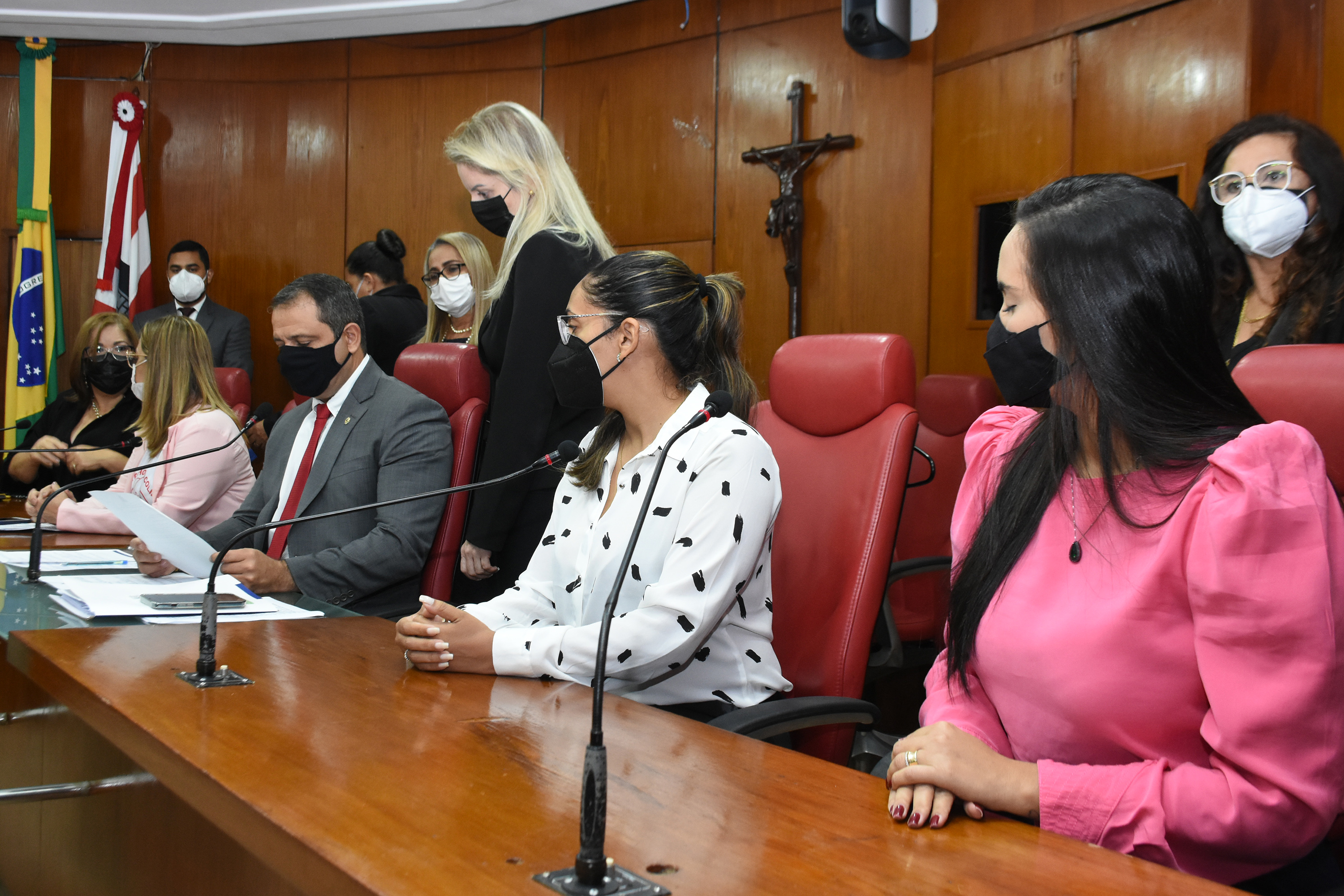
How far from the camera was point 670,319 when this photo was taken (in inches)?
67.1

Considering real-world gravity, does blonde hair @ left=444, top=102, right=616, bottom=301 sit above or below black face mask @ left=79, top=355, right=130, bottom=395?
above

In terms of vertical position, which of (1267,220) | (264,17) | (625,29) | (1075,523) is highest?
(264,17)

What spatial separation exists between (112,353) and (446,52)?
2877mm

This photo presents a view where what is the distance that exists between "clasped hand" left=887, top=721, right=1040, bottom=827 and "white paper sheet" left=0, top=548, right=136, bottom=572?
174cm

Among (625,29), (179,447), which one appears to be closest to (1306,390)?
(179,447)

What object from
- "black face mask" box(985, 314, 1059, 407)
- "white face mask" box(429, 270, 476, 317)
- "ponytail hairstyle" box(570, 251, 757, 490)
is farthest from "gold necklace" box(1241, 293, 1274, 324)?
→ "white face mask" box(429, 270, 476, 317)

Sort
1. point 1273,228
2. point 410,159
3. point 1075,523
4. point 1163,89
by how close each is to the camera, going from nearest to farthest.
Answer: point 1075,523
point 1273,228
point 1163,89
point 410,159

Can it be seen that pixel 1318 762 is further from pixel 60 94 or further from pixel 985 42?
pixel 60 94

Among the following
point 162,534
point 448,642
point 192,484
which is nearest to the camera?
point 448,642

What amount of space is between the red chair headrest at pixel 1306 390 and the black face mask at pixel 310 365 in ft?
6.02

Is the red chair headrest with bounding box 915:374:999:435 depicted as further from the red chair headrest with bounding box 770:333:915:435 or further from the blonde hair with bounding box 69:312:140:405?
the blonde hair with bounding box 69:312:140:405

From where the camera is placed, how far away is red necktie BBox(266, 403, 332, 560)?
91.8 inches

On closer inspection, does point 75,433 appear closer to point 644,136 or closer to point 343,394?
point 343,394

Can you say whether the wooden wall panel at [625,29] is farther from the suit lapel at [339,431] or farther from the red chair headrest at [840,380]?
the red chair headrest at [840,380]
